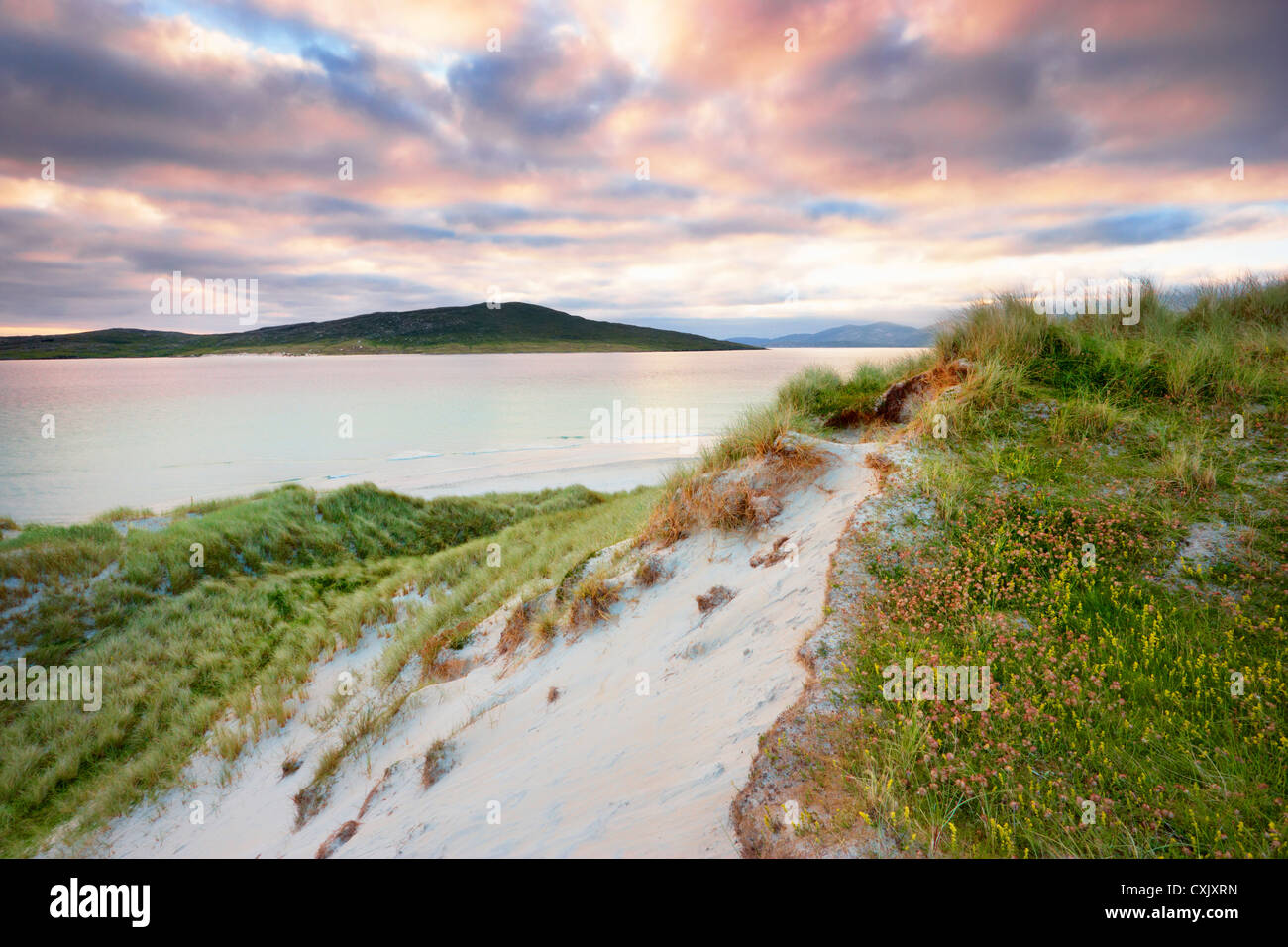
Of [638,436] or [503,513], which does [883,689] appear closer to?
[503,513]

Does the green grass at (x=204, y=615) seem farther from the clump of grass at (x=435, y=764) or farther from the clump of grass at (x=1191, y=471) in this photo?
the clump of grass at (x=1191, y=471)

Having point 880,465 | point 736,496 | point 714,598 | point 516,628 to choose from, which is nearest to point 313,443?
point 516,628

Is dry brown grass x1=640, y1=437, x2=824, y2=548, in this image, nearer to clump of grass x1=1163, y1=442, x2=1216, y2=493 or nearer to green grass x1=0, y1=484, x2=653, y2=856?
green grass x1=0, y1=484, x2=653, y2=856

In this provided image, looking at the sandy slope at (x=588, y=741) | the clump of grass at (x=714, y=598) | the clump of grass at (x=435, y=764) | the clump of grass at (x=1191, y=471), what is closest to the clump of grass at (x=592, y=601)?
the sandy slope at (x=588, y=741)

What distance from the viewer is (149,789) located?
7.17 meters

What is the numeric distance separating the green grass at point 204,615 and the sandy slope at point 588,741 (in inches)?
38.2

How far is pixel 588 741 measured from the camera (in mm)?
4844

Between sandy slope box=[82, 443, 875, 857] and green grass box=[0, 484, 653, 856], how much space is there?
3.18 feet

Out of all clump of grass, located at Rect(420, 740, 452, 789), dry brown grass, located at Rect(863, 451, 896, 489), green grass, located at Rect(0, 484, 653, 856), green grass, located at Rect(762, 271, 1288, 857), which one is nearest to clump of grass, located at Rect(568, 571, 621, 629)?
clump of grass, located at Rect(420, 740, 452, 789)

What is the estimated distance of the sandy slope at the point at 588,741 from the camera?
12.6 ft

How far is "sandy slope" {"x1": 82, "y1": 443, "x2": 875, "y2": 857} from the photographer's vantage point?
3.85 metres

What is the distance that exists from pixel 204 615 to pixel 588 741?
11.0 metres
